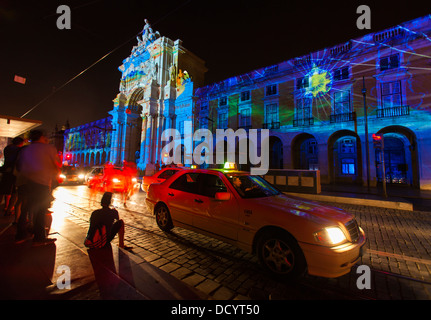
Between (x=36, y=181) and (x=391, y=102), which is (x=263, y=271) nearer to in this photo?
(x=36, y=181)

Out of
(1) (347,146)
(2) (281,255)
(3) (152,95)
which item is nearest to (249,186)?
(2) (281,255)

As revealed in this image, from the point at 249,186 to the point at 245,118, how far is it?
64.9ft

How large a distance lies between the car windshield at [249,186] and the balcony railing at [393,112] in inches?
701

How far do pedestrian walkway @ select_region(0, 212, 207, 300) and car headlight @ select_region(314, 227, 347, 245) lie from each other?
174 cm

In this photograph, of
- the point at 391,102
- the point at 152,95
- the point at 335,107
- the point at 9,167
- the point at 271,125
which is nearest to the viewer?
the point at 9,167

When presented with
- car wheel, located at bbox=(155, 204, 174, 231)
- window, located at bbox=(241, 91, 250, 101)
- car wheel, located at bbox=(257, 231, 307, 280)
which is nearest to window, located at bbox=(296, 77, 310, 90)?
window, located at bbox=(241, 91, 250, 101)

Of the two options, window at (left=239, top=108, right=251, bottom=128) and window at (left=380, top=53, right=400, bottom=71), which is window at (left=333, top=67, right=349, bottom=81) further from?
window at (left=239, top=108, right=251, bottom=128)

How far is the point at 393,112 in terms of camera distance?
15281 millimetres

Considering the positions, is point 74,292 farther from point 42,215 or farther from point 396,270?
point 396,270

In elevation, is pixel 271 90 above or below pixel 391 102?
above

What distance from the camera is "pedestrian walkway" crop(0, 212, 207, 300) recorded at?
7.27ft

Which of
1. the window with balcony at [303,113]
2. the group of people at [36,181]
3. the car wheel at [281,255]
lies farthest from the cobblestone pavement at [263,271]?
the window with balcony at [303,113]

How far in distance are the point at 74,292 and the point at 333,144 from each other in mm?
22887
